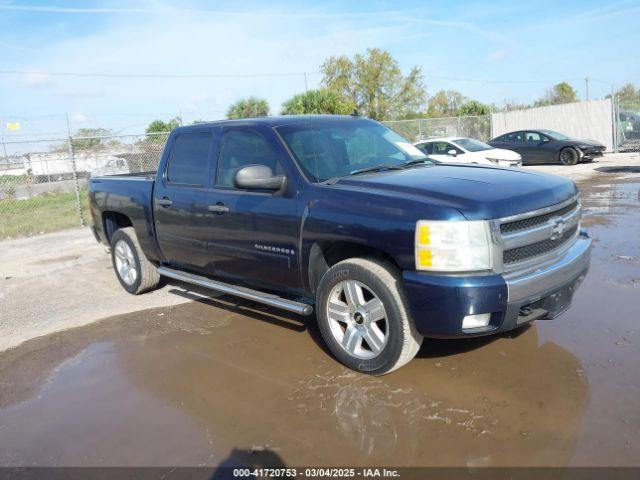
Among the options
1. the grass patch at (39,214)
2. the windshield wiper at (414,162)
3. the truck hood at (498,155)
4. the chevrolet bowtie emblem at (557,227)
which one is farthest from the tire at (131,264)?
the truck hood at (498,155)

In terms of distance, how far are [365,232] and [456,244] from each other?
64cm

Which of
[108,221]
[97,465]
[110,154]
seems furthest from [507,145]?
[97,465]

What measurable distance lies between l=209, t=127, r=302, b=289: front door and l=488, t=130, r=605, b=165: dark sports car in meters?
17.0

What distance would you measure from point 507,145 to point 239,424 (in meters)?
19.2

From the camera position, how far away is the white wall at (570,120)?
23609 mm

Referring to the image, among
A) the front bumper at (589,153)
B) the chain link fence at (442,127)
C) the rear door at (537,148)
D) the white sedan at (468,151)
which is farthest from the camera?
the chain link fence at (442,127)

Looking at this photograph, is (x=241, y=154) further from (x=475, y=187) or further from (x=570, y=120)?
(x=570, y=120)

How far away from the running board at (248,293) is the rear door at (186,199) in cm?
12

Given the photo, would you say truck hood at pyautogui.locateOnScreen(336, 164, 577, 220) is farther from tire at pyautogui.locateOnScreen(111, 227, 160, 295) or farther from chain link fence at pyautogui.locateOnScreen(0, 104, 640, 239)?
chain link fence at pyautogui.locateOnScreen(0, 104, 640, 239)

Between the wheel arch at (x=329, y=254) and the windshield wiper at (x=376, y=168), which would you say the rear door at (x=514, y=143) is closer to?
the windshield wiper at (x=376, y=168)

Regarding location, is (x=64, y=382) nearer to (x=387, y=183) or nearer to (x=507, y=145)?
(x=387, y=183)

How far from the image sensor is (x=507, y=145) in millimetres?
20578

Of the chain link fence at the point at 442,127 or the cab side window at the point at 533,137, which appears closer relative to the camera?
the cab side window at the point at 533,137

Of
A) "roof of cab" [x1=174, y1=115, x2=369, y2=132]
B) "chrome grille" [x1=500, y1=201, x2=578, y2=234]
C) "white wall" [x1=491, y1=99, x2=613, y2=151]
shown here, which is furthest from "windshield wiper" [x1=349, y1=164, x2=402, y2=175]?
"white wall" [x1=491, y1=99, x2=613, y2=151]
